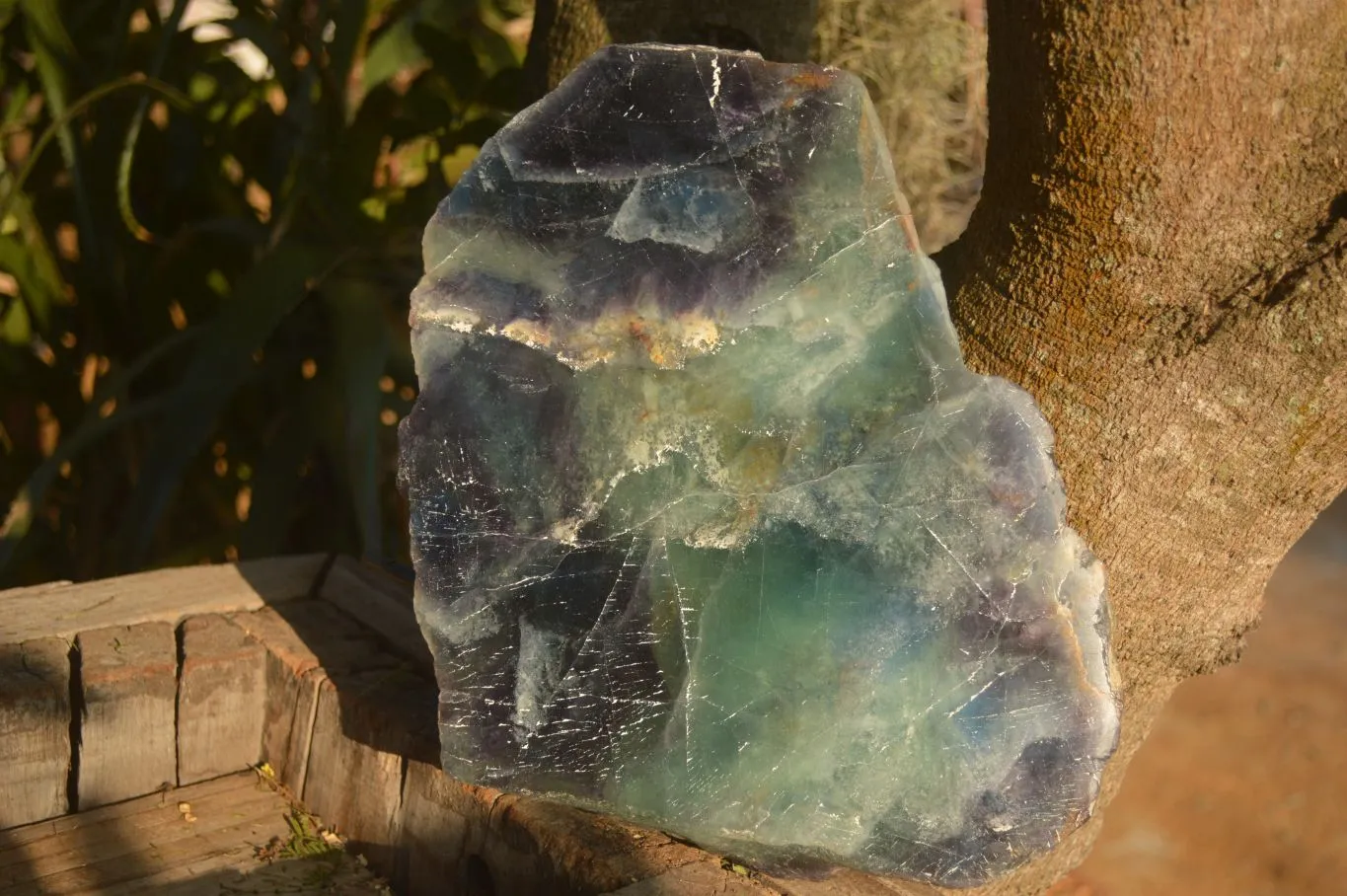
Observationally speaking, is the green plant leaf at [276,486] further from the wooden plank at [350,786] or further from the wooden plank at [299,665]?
the wooden plank at [350,786]

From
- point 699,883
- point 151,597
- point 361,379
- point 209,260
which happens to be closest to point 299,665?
point 151,597

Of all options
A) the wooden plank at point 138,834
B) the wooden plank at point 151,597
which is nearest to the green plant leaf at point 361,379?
the wooden plank at point 151,597

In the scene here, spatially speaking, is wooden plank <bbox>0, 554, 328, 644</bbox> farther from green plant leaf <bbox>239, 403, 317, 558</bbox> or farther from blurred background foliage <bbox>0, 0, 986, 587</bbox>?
green plant leaf <bbox>239, 403, 317, 558</bbox>

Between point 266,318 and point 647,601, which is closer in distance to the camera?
point 647,601

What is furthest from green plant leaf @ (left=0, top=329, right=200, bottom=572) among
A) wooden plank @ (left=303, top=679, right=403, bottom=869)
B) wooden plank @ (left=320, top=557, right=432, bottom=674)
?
wooden plank @ (left=303, top=679, right=403, bottom=869)

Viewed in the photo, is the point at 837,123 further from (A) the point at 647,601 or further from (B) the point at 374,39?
(B) the point at 374,39

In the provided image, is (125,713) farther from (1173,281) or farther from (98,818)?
(1173,281)

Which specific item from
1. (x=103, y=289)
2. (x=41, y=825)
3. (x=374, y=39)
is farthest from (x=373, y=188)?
(x=41, y=825)
